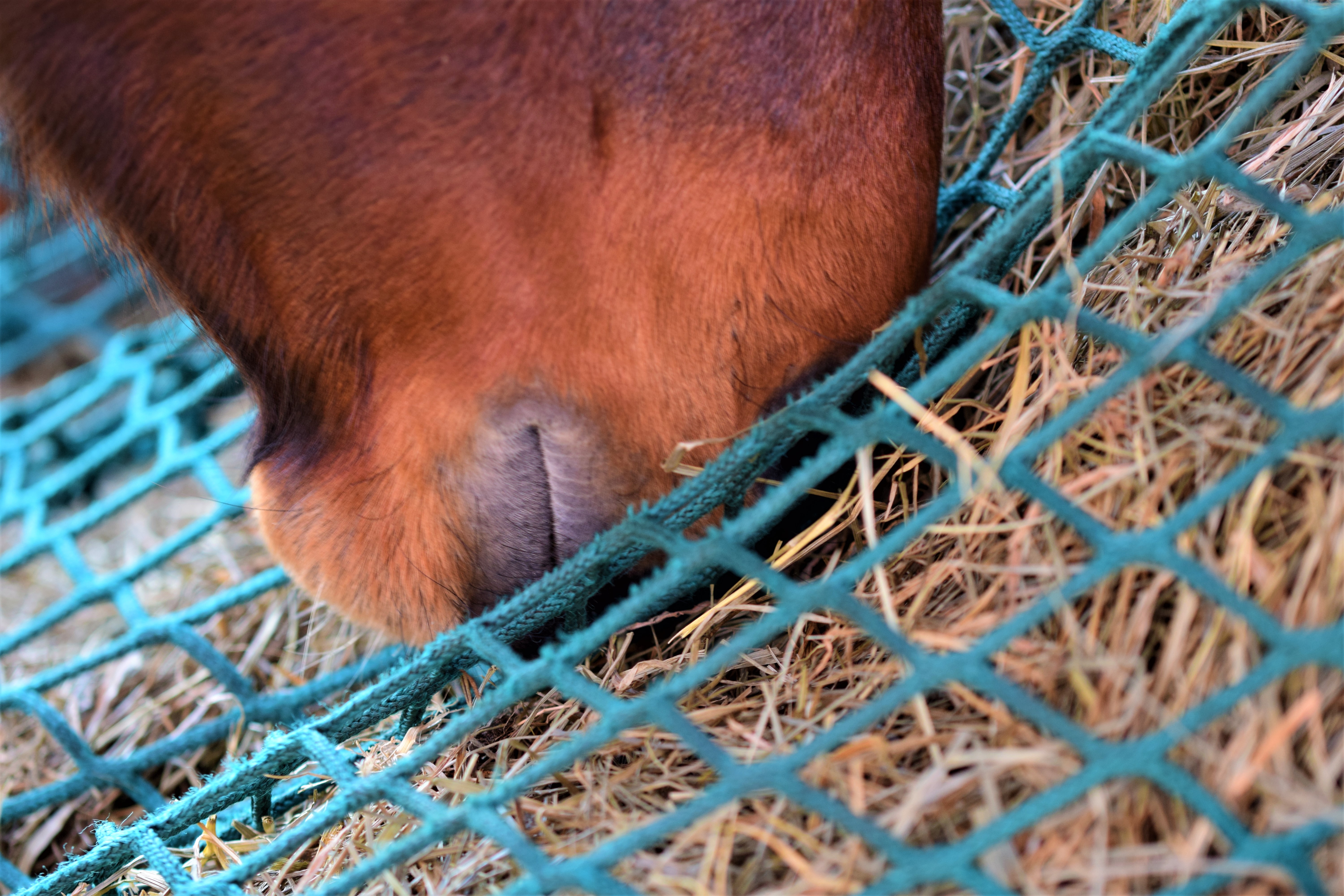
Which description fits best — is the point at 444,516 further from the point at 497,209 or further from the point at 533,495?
the point at 497,209

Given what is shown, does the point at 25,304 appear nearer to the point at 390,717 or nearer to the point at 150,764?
the point at 150,764

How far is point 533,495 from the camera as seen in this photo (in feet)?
2.01

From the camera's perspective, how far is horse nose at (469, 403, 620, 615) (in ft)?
1.97

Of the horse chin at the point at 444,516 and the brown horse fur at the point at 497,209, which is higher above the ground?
the brown horse fur at the point at 497,209

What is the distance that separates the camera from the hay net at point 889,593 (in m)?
0.42

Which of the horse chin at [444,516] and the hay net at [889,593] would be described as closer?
the hay net at [889,593]

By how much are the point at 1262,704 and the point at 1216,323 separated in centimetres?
17

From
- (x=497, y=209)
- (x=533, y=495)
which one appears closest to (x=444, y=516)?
(x=533, y=495)

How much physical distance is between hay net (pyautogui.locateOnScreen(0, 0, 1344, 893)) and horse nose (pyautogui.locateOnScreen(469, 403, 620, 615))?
0.03 metres

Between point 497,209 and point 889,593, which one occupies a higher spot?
point 497,209

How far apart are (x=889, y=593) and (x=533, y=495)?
213 mm

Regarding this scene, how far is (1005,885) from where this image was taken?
1.38 ft

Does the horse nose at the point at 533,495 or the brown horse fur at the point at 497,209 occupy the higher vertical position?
the brown horse fur at the point at 497,209

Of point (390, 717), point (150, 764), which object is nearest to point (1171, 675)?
point (390, 717)
